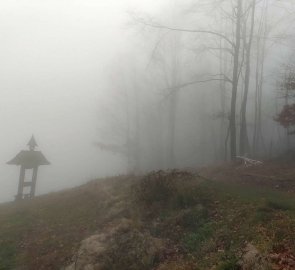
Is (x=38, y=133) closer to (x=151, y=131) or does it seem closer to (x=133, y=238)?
(x=151, y=131)

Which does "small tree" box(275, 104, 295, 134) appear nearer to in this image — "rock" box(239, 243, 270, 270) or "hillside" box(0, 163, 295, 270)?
"hillside" box(0, 163, 295, 270)

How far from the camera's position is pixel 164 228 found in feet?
36.6

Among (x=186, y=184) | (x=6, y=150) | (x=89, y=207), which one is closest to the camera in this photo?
(x=186, y=184)

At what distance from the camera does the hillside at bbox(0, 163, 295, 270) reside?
8.84 metres

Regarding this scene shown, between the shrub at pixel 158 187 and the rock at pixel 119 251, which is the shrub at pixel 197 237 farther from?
the shrub at pixel 158 187

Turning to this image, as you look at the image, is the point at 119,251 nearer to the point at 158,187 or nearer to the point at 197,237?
the point at 197,237

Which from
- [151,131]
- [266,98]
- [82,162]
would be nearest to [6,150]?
[82,162]

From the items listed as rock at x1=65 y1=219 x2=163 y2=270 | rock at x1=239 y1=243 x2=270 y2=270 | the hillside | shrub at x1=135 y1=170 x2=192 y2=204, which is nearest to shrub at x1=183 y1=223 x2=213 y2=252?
the hillside

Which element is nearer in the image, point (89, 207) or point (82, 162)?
point (89, 207)

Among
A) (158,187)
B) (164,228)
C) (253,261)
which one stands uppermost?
(158,187)

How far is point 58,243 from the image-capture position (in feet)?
39.6

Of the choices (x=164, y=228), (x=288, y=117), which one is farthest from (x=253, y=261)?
(x=288, y=117)

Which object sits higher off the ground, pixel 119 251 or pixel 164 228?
pixel 164 228

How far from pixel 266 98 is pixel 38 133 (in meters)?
53.3
